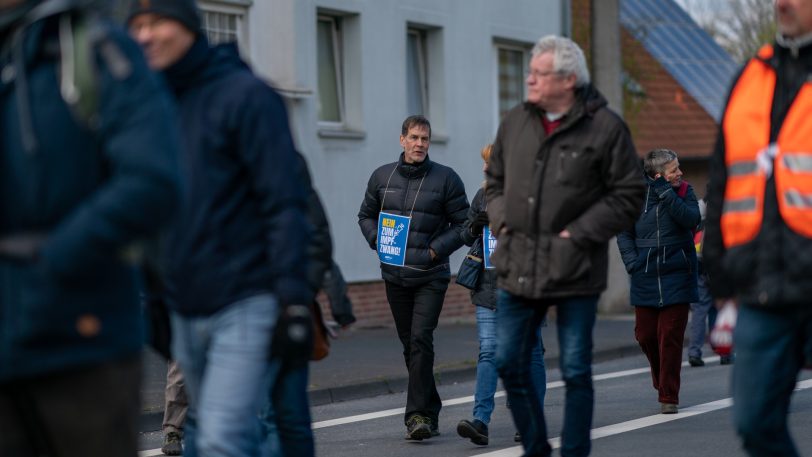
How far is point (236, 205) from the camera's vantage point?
15.1 feet

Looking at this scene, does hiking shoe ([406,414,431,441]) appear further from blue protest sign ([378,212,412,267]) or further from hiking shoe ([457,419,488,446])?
blue protest sign ([378,212,412,267])

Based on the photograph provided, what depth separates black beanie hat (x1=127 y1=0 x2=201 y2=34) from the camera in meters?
4.61

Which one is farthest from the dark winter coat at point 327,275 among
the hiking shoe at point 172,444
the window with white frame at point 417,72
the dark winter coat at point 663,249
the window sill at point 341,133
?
the window with white frame at point 417,72

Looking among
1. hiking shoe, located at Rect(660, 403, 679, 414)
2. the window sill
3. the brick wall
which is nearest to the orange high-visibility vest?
hiking shoe, located at Rect(660, 403, 679, 414)

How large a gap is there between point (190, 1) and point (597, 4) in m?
18.1

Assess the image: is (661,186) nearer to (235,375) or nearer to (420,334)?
A: (420,334)

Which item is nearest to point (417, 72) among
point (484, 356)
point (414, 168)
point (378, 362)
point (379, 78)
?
point (379, 78)

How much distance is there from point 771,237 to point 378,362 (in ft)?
33.2

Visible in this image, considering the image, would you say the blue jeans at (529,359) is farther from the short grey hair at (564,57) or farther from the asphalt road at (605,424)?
the asphalt road at (605,424)

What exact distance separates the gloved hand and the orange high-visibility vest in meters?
6.11

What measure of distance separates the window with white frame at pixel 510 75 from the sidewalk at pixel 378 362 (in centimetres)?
411

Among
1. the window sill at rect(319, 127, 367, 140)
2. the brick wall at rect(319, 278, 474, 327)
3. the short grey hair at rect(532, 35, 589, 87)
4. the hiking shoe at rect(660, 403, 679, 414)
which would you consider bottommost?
the brick wall at rect(319, 278, 474, 327)

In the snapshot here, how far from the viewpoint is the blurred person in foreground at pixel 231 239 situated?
4.50 metres

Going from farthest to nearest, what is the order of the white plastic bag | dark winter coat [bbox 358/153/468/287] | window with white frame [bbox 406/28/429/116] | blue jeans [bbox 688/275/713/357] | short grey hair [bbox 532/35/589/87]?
1. window with white frame [bbox 406/28/429/116]
2. blue jeans [bbox 688/275/713/357]
3. dark winter coat [bbox 358/153/468/287]
4. short grey hair [bbox 532/35/589/87]
5. the white plastic bag
